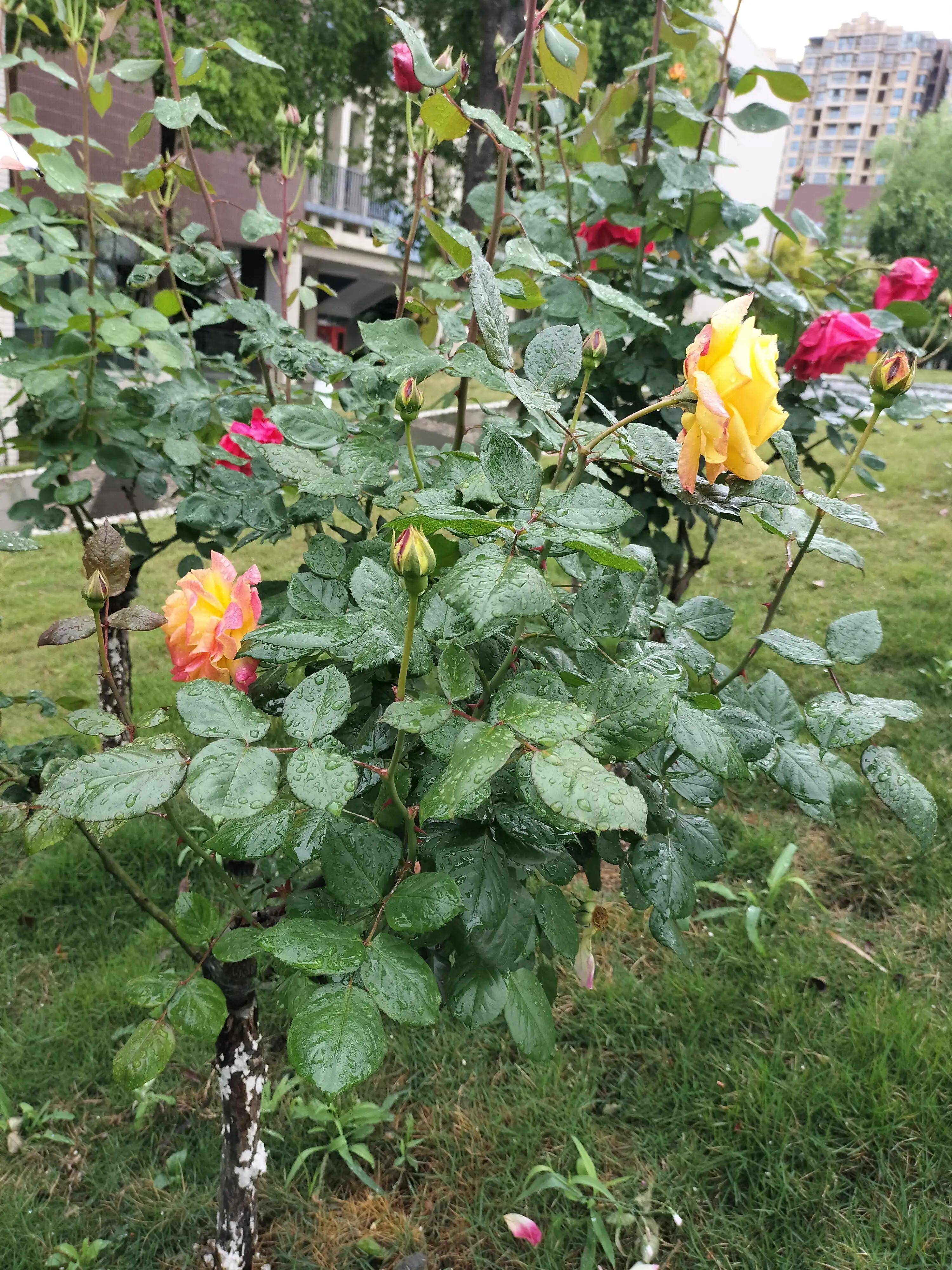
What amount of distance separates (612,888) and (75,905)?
1.29m

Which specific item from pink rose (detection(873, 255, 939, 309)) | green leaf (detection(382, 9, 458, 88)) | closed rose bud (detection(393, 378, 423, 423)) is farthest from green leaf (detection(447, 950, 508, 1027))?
pink rose (detection(873, 255, 939, 309))

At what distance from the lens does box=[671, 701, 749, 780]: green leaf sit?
634mm

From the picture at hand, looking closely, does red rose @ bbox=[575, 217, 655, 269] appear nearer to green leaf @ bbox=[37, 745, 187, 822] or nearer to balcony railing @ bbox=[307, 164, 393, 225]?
green leaf @ bbox=[37, 745, 187, 822]

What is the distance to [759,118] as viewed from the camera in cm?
152

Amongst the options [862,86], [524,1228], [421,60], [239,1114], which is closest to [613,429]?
[421,60]

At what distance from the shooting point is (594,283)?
0.97 m

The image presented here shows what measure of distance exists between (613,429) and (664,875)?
374 millimetres

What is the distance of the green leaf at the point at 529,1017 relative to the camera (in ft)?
2.43

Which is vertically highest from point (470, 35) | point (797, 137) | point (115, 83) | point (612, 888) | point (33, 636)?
point (797, 137)

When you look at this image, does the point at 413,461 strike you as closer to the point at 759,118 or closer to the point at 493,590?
the point at 493,590

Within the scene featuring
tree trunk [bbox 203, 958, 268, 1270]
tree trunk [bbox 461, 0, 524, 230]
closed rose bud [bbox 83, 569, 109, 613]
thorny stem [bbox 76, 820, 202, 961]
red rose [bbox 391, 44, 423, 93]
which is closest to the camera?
closed rose bud [bbox 83, 569, 109, 613]

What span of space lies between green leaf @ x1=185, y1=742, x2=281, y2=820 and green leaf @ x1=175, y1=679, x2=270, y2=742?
0.01m

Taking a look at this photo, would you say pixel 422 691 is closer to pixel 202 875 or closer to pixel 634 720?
pixel 634 720

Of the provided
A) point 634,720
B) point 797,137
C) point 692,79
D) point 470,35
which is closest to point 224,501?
point 634,720
